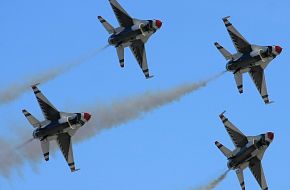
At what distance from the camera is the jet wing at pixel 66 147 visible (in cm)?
13650

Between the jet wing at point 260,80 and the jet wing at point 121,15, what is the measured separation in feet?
62.6

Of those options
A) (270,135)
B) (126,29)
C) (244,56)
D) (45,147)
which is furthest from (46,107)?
(270,135)

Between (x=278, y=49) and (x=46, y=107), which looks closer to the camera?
(x=46, y=107)

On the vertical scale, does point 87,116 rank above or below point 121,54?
below

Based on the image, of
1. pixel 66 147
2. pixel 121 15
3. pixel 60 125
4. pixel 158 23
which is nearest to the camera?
pixel 60 125

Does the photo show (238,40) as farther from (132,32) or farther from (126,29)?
(126,29)

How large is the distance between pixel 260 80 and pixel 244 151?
14.9m

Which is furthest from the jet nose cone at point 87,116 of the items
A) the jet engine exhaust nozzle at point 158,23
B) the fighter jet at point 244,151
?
the fighter jet at point 244,151

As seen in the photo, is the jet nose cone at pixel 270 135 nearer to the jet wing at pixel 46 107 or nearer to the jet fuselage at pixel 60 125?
the jet fuselage at pixel 60 125

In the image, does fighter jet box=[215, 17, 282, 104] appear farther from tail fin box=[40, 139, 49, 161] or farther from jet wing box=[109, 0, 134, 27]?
tail fin box=[40, 139, 49, 161]

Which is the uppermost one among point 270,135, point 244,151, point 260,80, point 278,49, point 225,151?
point 278,49

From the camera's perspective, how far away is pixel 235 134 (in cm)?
14000

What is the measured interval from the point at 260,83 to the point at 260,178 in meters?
14.7

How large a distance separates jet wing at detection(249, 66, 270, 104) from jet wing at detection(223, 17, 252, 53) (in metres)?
4.22
